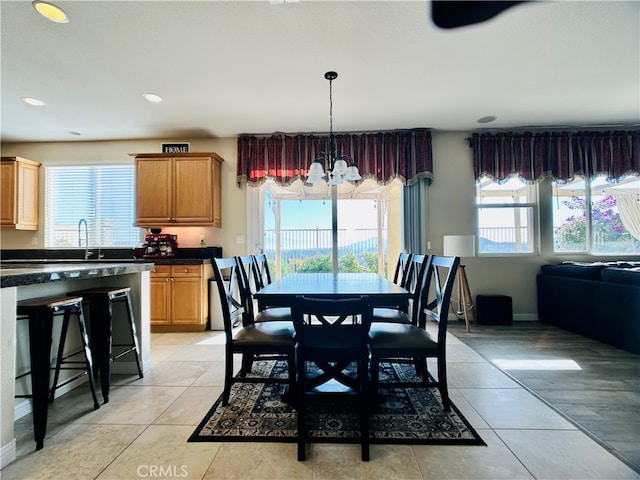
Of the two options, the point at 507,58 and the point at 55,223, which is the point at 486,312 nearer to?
the point at 507,58

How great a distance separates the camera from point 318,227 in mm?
5129

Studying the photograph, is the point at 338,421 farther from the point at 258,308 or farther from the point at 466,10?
the point at 466,10

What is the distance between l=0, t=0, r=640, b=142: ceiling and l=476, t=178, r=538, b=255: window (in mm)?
896

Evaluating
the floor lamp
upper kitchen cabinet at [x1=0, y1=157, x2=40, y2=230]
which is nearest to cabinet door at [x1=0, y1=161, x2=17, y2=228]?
upper kitchen cabinet at [x1=0, y1=157, x2=40, y2=230]

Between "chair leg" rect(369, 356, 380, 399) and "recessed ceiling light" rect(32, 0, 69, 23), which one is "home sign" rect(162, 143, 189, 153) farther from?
"chair leg" rect(369, 356, 380, 399)

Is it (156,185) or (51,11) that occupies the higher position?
(51,11)

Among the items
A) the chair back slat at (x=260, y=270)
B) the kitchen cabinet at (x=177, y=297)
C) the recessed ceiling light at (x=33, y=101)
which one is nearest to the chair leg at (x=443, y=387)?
the chair back slat at (x=260, y=270)

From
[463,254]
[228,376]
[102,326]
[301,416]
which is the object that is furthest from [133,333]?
[463,254]

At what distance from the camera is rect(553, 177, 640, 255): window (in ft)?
14.0

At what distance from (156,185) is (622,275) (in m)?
5.46

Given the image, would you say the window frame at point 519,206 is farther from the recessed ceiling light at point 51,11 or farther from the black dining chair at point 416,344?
the recessed ceiling light at point 51,11

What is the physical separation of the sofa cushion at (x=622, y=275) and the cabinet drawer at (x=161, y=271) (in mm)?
5002

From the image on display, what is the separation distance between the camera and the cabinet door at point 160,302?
388 centimetres

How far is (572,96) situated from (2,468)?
5.40 meters
